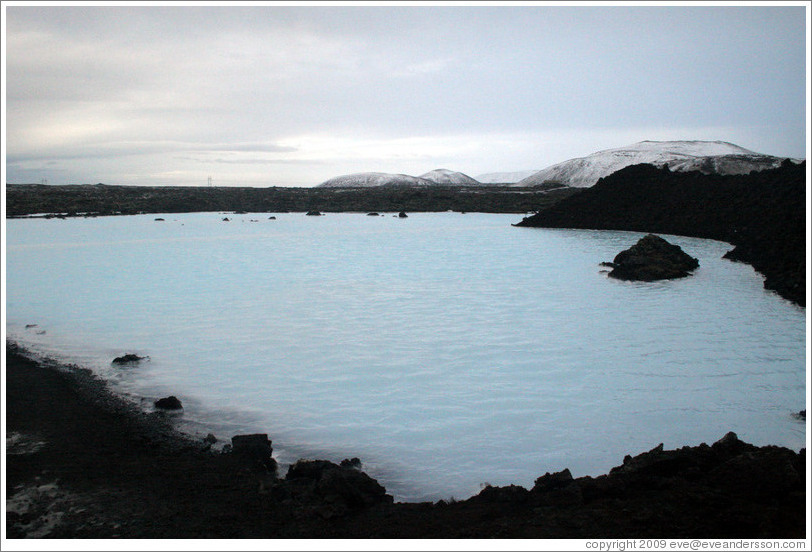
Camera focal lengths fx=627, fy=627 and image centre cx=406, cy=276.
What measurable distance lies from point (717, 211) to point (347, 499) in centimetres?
2614

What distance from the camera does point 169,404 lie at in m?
6.45

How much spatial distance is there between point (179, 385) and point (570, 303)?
7.67 metres

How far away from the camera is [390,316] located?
36.3ft

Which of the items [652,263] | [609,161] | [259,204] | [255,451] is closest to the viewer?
[255,451]

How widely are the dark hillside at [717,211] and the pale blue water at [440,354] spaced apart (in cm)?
115

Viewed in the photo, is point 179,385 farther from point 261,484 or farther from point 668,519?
point 668,519

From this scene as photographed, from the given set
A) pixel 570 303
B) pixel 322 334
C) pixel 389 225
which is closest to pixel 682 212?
pixel 389 225

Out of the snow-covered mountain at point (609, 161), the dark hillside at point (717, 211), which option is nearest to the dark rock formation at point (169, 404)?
the dark hillside at point (717, 211)

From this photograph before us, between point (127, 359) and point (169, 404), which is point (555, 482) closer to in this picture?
point (169, 404)

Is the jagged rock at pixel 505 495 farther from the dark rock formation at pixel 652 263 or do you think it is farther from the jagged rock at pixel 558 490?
the dark rock formation at pixel 652 263

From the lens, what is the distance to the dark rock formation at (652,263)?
48.7ft

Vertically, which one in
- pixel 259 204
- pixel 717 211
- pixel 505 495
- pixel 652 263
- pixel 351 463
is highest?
pixel 259 204

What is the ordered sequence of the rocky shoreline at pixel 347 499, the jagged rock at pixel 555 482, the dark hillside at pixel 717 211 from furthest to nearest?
the dark hillside at pixel 717 211, the jagged rock at pixel 555 482, the rocky shoreline at pixel 347 499

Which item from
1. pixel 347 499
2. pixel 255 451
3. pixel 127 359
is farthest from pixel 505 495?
pixel 127 359
